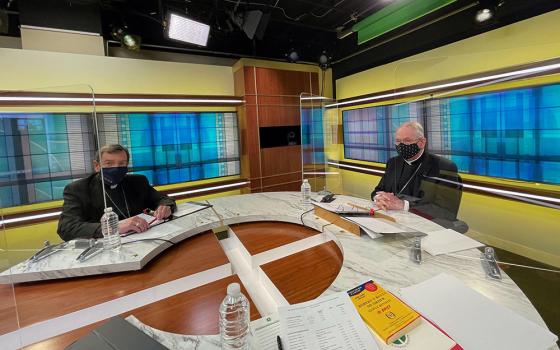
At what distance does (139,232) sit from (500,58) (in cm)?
213

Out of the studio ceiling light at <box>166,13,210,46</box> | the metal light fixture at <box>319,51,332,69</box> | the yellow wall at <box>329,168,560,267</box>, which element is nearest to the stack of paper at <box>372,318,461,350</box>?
the yellow wall at <box>329,168,560,267</box>

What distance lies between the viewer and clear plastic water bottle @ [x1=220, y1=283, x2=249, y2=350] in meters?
0.70

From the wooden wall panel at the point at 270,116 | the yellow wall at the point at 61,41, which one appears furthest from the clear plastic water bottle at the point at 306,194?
the yellow wall at the point at 61,41

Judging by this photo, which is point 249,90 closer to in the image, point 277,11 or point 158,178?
point 277,11

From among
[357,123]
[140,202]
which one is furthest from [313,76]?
[140,202]

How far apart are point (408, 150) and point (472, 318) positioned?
125cm

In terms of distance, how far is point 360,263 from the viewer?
112cm

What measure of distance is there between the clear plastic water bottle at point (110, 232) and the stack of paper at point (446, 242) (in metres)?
1.62

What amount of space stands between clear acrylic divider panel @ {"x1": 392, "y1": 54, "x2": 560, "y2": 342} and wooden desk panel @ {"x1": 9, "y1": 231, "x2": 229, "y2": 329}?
116cm

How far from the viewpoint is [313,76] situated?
14.5 feet

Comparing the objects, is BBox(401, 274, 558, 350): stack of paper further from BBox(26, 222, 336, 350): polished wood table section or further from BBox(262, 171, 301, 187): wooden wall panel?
BBox(262, 171, 301, 187): wooden wall panel

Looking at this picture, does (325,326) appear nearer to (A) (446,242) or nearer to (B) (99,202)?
(A) (446,242)

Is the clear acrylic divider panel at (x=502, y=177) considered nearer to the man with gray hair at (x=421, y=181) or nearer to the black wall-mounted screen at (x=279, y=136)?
the man with gray hair at (x=421, y=181)

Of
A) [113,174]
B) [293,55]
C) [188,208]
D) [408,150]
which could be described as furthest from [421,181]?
[293,55]
